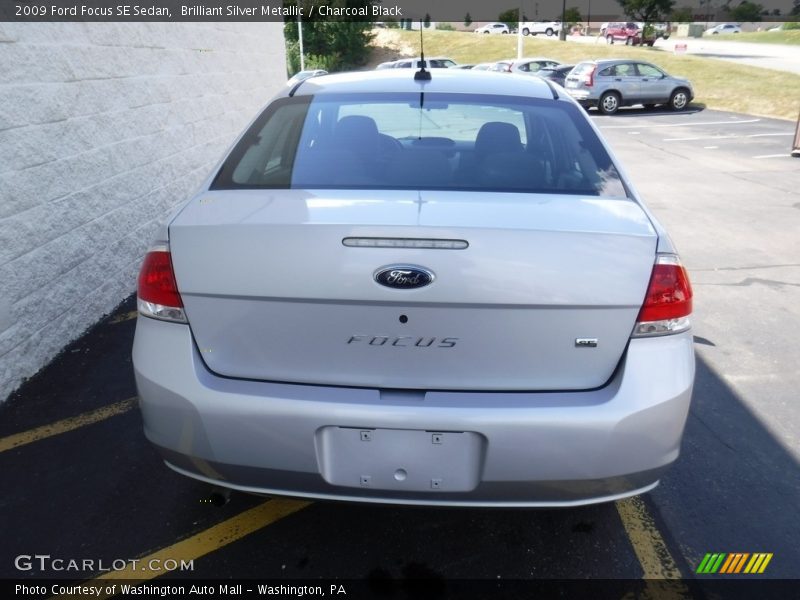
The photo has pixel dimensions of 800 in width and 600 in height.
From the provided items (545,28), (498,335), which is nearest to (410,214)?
(498,335)

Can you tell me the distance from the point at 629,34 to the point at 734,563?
59734 mm

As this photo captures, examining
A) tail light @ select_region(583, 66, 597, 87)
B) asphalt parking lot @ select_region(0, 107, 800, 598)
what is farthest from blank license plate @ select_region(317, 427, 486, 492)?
tail light @ select_region(583, 66, 597, 87)

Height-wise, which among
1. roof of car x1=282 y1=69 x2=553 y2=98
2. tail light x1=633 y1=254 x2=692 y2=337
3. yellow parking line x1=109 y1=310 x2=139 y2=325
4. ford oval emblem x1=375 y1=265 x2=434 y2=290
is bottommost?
yellow parking line x1=109 y1=310 x2=139 y2=325

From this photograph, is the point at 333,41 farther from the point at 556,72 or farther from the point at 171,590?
the point at 171,590

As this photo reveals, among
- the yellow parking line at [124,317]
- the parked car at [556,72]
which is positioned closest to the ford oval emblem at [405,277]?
the yellow parking line at [124,317]

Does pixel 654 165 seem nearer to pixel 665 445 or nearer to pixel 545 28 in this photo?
pixel 665 445

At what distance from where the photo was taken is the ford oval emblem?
193cm

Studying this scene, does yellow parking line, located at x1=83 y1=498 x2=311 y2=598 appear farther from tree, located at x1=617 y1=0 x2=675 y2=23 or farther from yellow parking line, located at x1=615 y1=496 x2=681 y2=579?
tree, located at x1=617 y1=0 x2=675 y2=23

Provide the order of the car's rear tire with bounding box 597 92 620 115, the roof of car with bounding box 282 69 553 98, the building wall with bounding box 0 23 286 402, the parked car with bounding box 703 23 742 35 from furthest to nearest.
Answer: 1. the parked car with bounding box 703 23 742 35
2. the car's rear tire with bounding box 597 92 620 115
3. the building wall with bounding box 0 23 286 402
4. the roof of car with bounding box 282 69 553 98

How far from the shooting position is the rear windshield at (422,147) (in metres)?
2.47

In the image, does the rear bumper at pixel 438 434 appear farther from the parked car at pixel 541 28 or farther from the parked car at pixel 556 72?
the parked car at pixel 541 28

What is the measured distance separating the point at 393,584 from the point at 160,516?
1019 millimetres

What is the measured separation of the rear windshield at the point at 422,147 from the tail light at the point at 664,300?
0.47 meters

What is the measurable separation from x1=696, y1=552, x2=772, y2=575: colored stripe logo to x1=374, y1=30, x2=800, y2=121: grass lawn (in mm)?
19385
